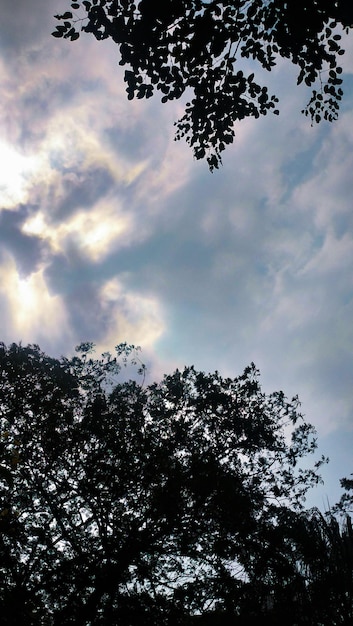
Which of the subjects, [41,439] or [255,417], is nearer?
[41,439]

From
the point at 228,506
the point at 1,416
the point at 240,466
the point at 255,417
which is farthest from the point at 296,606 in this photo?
the point at 1,416

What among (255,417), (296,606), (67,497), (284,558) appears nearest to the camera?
→ (296,606)

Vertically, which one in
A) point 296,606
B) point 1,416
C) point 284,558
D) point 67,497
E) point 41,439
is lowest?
point 296,606

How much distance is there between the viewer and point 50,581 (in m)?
10.4

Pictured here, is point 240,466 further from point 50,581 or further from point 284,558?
point 50,581

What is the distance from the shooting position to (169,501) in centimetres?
1127

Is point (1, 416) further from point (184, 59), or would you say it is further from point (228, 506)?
point (184, 59)

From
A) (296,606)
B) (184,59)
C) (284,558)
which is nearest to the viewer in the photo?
(184,59)

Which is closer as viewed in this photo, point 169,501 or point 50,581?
point 50,581

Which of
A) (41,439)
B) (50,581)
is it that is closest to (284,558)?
(50,581)

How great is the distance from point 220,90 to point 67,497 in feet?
39.2

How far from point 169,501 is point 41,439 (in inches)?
177

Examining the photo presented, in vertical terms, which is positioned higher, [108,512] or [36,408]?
[36,408]

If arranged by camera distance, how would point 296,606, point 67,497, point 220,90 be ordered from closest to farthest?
1. point 220,90
2. point 296,606
3. point 67,497
